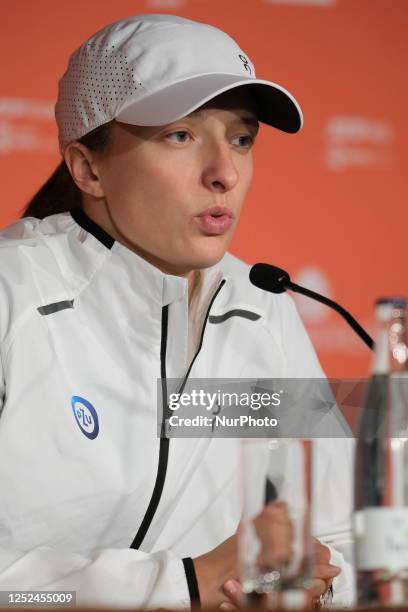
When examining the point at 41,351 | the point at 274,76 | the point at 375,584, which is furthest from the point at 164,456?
the point at 274,76

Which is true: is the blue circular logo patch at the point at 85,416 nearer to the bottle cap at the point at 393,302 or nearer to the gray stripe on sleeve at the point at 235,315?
the gray stripe on sleeve at the point at 235,315

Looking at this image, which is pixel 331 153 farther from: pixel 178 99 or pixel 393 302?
pixel 393 302

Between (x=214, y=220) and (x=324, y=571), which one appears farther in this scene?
(x=214, y=220)

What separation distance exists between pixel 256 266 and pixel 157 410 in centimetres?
29

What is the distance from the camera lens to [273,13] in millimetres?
2410

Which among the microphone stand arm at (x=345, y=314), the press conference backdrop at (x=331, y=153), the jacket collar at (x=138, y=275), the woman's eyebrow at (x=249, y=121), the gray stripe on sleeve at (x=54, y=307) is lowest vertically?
the microphone stand arm at (x=345, y=314)

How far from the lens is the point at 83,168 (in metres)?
1.46

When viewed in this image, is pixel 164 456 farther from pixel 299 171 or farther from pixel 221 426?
pixel 299 171

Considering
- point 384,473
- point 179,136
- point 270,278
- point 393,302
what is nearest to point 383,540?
point 384,473

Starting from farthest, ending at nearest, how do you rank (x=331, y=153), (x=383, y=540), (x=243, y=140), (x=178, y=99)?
(x=331, y=153) → (x=243, y=140) → (x=178, y=99) → (x=383, y=540)

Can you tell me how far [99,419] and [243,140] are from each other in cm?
42

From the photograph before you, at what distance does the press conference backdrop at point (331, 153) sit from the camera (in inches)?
93.0

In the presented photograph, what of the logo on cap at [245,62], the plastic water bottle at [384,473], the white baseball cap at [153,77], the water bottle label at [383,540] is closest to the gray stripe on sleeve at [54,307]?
the white baseball cap at [153,77]

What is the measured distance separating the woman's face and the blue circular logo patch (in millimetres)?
226
